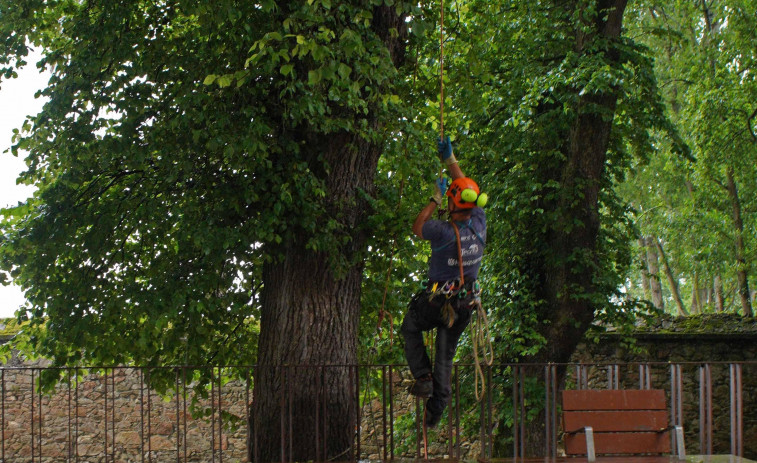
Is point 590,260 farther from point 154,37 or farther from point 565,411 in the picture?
point 154,37

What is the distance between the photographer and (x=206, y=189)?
7539 millimetres

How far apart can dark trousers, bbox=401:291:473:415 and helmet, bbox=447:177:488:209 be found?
0.84 meters

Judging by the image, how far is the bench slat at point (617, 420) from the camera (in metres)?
6.09

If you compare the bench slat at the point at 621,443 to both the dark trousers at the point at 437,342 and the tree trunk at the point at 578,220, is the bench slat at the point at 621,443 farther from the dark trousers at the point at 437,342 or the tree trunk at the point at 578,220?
the tree trunk at the point at 578,220

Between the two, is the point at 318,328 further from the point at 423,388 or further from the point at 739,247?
the point at 739,247

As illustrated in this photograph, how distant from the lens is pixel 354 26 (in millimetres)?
6918

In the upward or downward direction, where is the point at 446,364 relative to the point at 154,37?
downward

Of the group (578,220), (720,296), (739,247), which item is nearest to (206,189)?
(578,220)

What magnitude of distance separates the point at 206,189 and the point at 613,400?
4.21 meters

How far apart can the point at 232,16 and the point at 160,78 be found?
4.65ft

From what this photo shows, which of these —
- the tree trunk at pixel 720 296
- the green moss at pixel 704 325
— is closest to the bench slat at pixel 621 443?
the green moss at pixel 704 325

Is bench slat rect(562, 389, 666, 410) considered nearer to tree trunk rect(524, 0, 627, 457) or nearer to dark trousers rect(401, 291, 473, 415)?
dark trousers rect(401, 291, 473, 415)

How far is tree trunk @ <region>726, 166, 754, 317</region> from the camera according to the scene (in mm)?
15667

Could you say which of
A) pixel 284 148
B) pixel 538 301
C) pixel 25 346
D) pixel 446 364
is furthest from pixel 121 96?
pixel 538 301
